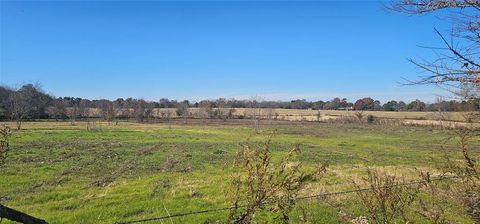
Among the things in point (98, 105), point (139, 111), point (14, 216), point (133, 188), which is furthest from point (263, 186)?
point (98, 105)

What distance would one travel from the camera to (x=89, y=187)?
12805mm

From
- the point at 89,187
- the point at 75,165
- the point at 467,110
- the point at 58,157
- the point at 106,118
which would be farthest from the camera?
Result: the point at 106,118

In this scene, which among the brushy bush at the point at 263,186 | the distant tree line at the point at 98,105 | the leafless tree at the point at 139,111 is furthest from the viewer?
Answer: the leafless tree at the point at 139,111

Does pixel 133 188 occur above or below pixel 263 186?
below

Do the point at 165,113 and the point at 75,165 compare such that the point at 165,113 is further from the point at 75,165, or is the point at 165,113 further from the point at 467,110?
the point at 467,110

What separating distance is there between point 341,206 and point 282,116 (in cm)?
9263

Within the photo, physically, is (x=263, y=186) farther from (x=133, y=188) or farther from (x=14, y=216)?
(x=133, y=188)

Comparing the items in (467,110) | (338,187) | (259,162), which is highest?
(467,110)

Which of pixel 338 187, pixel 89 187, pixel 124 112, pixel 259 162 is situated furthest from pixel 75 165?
pixel 124 112

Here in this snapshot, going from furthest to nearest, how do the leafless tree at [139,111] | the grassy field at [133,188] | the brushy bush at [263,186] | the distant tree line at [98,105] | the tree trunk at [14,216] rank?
the leafless tree at [139,111], the distant tree line at [98,105], the grassy field at [133,188], the brushy bush at [263,186], the tree trunk at [14,216]

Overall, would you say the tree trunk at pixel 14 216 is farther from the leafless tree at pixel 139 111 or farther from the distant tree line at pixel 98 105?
the leafless tree at pixel 139 111

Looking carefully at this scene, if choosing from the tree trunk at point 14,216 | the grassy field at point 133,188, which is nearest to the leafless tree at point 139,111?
the grassy field at point 133,188

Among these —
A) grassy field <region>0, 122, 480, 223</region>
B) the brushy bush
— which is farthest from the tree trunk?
grassy field <region>0, 122, 480, 223</region>

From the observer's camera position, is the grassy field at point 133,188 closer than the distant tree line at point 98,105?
Yes
